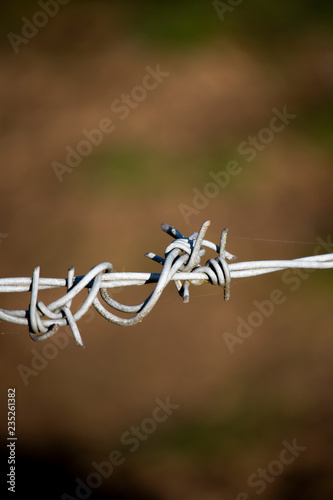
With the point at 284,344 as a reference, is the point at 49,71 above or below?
above

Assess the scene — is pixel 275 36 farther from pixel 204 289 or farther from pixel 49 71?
pixel 204 289

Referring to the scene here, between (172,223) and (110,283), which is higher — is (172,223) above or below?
above

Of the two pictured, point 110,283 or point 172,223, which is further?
point 172,223

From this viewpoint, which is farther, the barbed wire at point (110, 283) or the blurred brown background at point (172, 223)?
the blurred brown background at point (172, 223)

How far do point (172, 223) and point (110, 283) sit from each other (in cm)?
293

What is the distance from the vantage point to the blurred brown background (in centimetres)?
329

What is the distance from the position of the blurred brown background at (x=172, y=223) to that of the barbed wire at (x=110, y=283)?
2.05 metres

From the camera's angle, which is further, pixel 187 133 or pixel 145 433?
pixel 187 133

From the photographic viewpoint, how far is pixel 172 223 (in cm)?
433

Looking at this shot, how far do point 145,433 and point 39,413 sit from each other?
2.37ft

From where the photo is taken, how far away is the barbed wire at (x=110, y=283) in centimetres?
136

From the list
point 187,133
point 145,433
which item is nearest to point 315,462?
point 145,433

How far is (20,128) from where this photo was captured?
199 inches

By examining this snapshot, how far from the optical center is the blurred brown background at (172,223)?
329 centimetres
